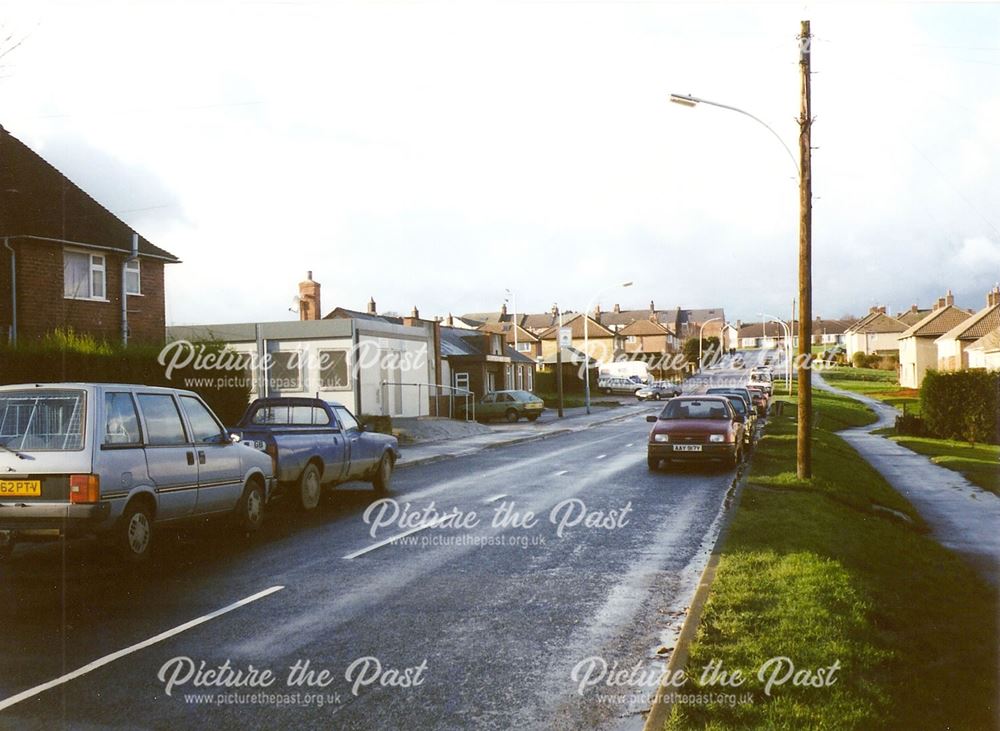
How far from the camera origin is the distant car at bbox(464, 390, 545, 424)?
47.7 meters

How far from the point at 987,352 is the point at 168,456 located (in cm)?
5348

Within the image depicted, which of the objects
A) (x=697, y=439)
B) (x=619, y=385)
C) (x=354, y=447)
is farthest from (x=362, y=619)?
(x=619, y=385)

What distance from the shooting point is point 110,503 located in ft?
28.2

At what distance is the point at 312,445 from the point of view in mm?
13383

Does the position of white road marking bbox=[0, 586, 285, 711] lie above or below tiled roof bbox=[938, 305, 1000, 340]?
below

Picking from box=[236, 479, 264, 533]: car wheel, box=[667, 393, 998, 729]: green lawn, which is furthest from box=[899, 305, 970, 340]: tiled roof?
box=[236, 479, 264, 533]: car wheel

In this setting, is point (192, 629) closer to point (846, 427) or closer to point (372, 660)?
point (372, 660)

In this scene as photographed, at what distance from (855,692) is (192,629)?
189 inches

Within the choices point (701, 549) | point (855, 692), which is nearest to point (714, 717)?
point (855, 692)

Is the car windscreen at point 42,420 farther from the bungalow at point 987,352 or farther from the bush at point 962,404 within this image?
the bungalow at point 987,352

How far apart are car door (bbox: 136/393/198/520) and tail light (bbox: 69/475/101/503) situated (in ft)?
2.65

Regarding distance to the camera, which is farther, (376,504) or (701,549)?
(376,504)

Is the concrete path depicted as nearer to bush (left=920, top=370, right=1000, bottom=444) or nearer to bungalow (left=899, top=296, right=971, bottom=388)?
bush (left=920, top=370, right=1000, bottom=444)

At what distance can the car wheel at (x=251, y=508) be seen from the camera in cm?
1127
